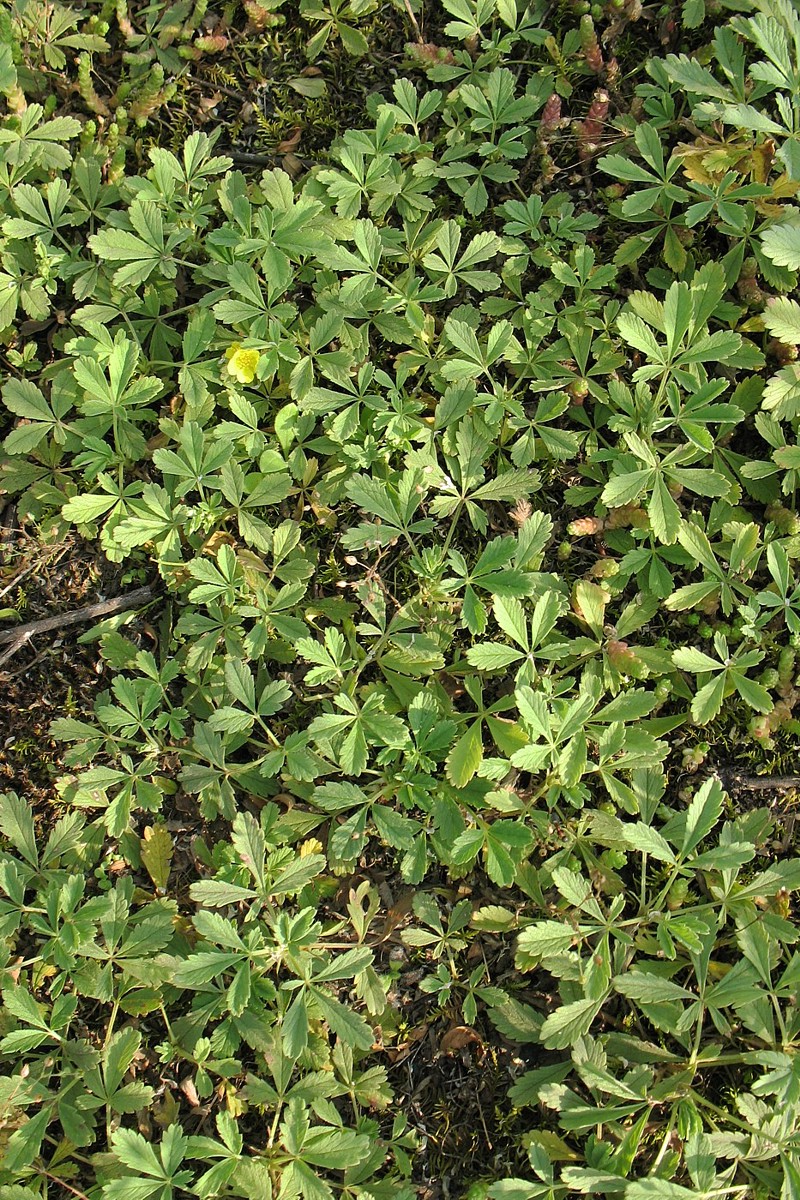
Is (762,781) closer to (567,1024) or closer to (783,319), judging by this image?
(567,1024)

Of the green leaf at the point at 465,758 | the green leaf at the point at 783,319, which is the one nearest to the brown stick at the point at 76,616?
the green leaf at the point at 465,758

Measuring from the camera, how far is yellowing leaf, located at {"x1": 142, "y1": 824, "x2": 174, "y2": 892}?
9.48 ft

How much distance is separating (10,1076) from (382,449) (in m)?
2.21

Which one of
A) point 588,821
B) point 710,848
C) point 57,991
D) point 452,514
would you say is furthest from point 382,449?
point 57,991

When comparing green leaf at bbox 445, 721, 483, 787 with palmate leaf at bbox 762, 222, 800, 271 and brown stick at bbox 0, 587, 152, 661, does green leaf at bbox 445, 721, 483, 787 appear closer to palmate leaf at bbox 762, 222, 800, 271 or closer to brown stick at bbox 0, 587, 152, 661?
brown stick at bbox 0, 587, 152, 661

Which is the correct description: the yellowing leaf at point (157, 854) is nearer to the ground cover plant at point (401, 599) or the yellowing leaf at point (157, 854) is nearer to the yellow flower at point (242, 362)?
the ground cover plant at point (401, 599)

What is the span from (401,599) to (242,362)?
3.12 ft

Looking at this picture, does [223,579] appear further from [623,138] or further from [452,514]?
[623,138]

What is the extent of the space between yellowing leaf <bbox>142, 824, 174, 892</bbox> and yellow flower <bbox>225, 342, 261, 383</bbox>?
58.9 inches

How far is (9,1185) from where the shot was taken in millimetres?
2568

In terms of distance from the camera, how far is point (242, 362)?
3.05 meters

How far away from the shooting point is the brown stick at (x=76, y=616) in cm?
311

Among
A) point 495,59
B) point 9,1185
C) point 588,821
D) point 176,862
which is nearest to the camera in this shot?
point 9,1185

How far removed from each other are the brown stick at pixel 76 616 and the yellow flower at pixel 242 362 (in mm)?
790
